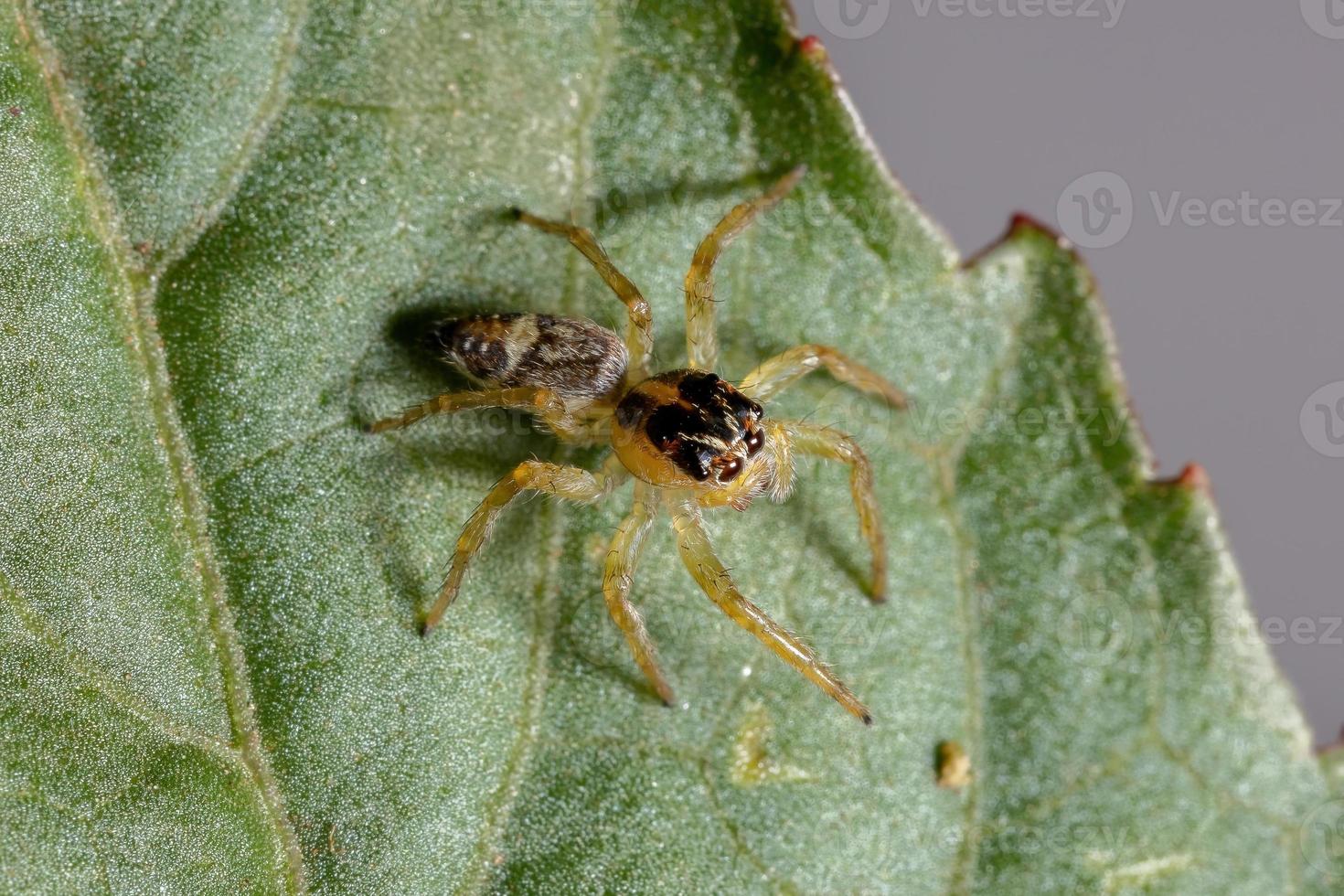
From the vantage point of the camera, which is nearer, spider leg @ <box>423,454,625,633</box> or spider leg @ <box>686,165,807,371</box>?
spider leg @ <box>423,454,625,633</box>

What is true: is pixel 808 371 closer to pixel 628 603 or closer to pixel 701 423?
pixel 701 423

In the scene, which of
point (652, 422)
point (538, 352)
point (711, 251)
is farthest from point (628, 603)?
point (711, 251)

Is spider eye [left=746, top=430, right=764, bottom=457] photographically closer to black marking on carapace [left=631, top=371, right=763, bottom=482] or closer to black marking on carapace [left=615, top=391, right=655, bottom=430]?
black marking on carapace [left=631, top=371, right=763, bottom=482]

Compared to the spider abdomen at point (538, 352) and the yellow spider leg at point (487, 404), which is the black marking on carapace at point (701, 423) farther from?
the yellow spider leg at point (487, 404)

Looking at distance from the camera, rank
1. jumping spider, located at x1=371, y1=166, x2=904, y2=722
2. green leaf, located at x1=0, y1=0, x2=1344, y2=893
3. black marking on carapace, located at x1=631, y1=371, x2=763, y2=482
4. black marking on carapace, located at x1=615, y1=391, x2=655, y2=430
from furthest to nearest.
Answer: black marking on carapace, located at x1=615, y1=391, x2=655, y2=430 < black marking on carapace, located at x1=631, y1=371, x2=763, y2=482 < jumping spider, located at x1=371, y1=166, x2=904, y2=722 < green leaf, located at x1=0, y1=0, x2=1344, y2=893

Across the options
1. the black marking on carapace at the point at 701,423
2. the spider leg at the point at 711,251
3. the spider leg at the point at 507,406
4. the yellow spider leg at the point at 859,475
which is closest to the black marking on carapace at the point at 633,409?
the black marking on carapace at the point at 701,423

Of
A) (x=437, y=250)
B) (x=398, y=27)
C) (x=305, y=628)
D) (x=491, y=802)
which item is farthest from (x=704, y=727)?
(x=398, y=27)

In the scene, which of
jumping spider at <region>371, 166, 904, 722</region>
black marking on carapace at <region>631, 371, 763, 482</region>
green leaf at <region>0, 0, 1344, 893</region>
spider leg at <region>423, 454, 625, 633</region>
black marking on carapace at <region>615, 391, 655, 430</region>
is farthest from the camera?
black marking on carapace at <region>615, 391, 655, 430</region>

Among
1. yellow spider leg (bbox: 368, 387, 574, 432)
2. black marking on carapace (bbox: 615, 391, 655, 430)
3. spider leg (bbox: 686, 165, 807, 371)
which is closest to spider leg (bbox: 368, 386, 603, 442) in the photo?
yellow spider leg (bbox: 368, 387, 574, 432)
